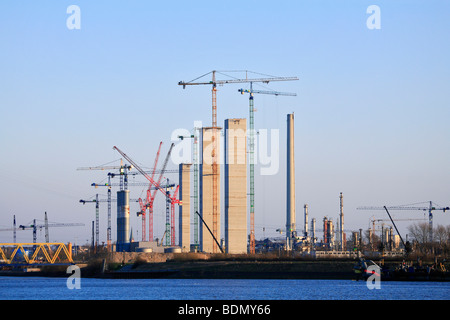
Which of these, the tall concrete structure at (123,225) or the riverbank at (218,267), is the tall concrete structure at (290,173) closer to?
the riverbank at (218,267)

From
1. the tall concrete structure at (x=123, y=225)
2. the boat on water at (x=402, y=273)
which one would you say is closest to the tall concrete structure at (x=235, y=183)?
the tall concrete structure at (x=123, y=225)

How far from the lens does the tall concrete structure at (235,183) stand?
168 metres

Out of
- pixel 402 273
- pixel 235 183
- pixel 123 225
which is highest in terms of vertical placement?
pixel 235 183

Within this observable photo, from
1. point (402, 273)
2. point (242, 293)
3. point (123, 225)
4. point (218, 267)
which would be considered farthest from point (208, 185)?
point (242, 293)

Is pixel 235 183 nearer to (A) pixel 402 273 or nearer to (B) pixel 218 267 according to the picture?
(B) pixel 218 267

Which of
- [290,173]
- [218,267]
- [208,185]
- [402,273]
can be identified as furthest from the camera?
[208,185]

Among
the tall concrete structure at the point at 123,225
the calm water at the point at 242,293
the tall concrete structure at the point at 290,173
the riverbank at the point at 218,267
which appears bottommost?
the riverbank at the point at 218,267

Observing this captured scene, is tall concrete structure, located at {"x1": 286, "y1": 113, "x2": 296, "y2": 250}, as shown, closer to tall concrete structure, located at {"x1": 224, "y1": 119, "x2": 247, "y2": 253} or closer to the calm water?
tall concrete structure, located at {"x1": 224, "y1": 119, "x2": 247, "y2": 253}

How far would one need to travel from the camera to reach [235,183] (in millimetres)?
168250

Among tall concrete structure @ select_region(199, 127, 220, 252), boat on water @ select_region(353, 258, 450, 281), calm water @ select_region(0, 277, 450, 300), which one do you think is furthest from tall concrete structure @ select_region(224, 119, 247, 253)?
calm water @ select_region(0, 277, 450, 300)

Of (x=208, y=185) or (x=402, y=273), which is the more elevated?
(x=208, y=185)

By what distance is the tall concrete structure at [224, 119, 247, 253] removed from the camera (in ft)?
551
